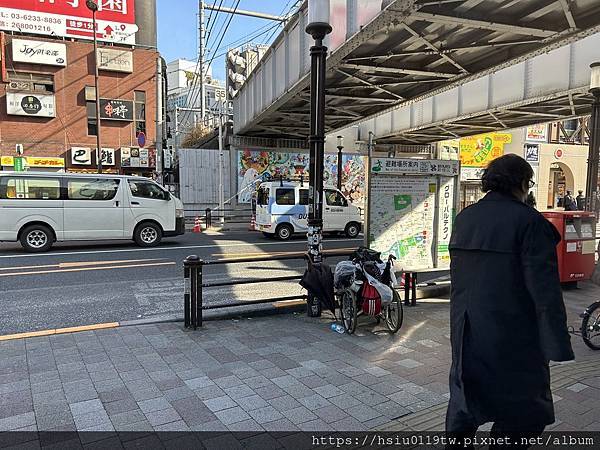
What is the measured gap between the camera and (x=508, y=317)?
2311 mm

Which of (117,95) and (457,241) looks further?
(117,95)

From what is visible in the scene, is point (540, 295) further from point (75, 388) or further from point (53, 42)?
point (53, 42)

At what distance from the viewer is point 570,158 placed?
30.9 metres

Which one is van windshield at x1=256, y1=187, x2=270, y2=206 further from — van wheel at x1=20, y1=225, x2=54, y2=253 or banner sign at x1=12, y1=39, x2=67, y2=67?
banner sign at x1=12, y1=39, x2=67, y2=67

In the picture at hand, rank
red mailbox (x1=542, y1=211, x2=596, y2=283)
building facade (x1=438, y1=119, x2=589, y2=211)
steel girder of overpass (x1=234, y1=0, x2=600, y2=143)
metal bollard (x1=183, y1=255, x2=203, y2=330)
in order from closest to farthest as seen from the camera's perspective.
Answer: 1. metal bollard (x1=183, y1=255, x2=203, y2=330)
2. steel girder of overpass (x1=234, y1=0, x2=600, y2=143)
3. red mailbox (x1=542, y1=211, x2=596, y2=283)
4. building facade (x1=438, y1=119, x2=589, y2=211)

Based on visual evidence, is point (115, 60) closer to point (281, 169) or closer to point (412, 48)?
point (281, 169)

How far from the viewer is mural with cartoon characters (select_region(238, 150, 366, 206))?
24.3 m

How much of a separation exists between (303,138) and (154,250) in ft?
47.3

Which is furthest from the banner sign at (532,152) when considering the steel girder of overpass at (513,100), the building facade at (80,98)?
the building facade at (80,98)

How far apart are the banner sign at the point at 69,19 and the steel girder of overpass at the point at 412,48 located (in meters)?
13.2

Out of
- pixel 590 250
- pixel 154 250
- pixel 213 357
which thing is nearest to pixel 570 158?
pixel 590 250

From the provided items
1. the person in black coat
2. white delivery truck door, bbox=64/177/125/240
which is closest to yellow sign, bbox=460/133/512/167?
white delivery truck door, bbox=64/177/125/240

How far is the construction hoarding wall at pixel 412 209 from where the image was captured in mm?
8117

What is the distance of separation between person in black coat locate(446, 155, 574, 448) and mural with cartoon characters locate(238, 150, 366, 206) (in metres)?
20.9
